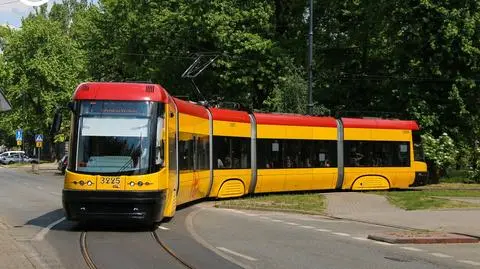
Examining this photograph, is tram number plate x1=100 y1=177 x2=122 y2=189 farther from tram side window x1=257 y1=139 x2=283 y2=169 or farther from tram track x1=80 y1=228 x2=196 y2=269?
tram side window x1=257 y1=139 x2=283 y2=169

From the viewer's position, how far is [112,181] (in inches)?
535

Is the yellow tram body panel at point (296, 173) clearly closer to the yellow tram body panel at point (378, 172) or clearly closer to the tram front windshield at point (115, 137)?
the yellow tram body panel at point (378, 172)

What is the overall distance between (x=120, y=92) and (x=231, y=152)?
933 cm

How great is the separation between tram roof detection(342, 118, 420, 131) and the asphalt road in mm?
10120

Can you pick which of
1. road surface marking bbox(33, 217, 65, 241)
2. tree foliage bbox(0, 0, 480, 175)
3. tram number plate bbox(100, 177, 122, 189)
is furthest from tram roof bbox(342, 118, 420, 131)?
tram number plate bbox(100, 177, 122, 189)

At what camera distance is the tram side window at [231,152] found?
2252 cm

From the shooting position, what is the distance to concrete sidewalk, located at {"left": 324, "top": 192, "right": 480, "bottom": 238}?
635 inches

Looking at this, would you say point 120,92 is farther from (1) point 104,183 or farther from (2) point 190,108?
(2) point 190,108

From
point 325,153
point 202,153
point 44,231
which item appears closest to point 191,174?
point 202,153

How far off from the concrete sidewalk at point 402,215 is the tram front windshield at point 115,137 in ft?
22.4

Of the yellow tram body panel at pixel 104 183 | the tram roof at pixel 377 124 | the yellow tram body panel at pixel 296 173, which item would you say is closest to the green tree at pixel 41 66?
the tram roof at pixel 377 124

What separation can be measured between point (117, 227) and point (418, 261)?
6.89 m

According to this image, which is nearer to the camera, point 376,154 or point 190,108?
point 190,108

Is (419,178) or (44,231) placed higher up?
(419,178)
